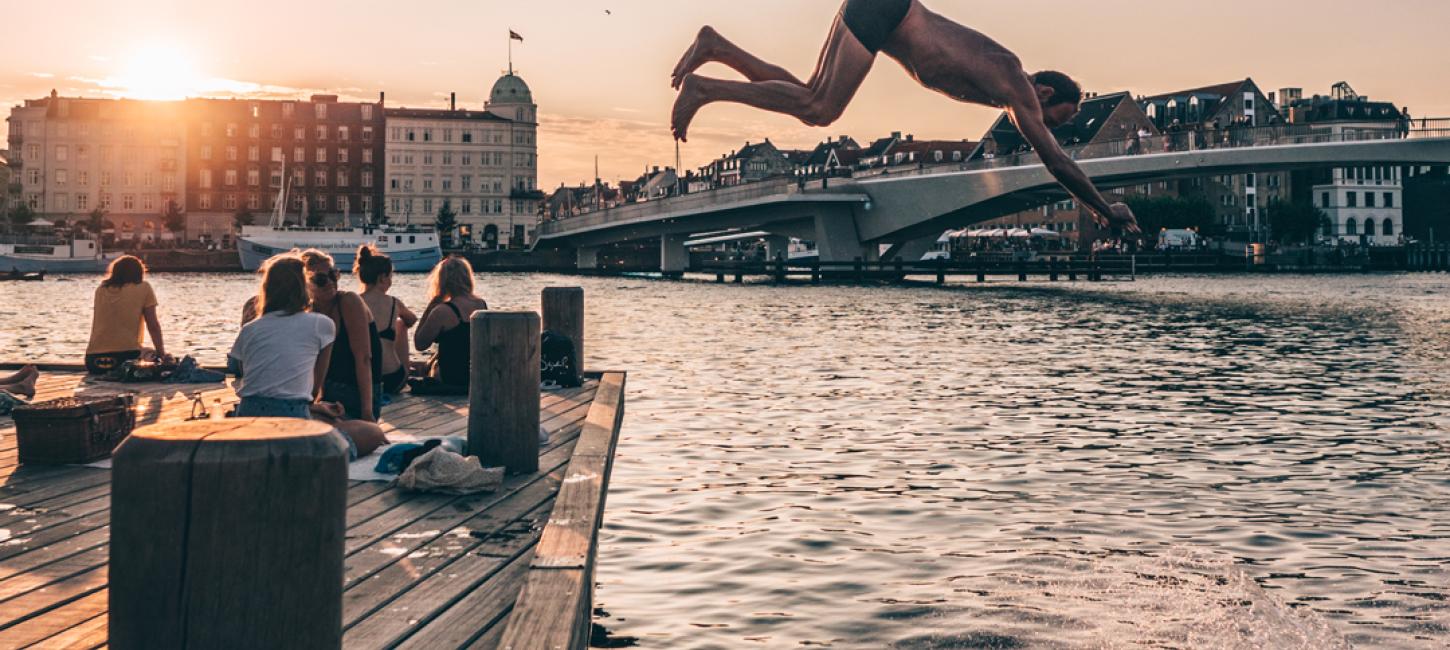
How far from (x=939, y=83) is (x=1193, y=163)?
62127 millimetres

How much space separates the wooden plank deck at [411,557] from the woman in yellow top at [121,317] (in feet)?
11.1

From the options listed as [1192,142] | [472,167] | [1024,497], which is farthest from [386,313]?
[472,167]

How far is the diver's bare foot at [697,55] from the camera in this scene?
6.48 metres

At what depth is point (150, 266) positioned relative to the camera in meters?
106

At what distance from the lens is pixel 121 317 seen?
13.1 metres

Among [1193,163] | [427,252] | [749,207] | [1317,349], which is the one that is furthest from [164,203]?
[1317,349]

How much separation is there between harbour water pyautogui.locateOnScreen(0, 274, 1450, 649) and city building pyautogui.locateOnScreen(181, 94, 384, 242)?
367ft

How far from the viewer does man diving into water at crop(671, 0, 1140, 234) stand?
5.26 m

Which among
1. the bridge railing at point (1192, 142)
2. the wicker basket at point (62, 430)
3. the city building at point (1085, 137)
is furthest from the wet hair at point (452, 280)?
the city building at point (1085, 137)

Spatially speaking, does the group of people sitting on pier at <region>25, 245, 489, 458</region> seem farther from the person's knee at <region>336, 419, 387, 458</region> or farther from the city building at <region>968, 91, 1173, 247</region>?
the city building at <region>968, 91, 1173, 247</region>

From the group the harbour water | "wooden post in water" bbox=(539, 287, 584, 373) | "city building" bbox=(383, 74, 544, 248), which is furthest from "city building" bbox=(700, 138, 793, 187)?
"wooden post in water" bbox=(539, 287, 584, 373)

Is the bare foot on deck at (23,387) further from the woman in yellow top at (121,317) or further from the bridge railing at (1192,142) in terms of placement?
the bridge railing at (1192,142)

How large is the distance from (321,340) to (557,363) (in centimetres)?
654

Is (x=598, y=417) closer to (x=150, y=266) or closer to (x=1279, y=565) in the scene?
(x=1279, y=565)
